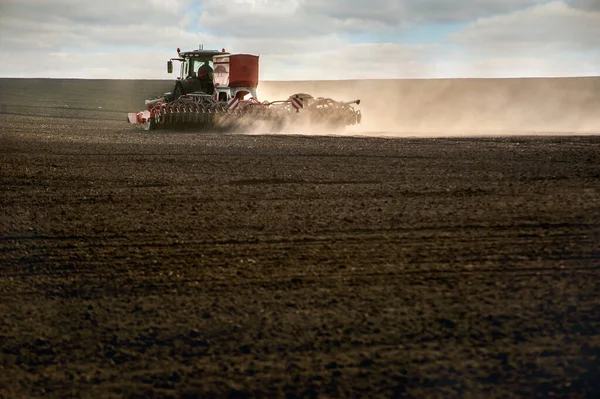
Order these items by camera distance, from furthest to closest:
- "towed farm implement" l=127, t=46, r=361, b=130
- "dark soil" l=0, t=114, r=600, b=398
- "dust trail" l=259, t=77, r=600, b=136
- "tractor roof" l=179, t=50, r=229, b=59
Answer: "dust trail" l=259, t=77, r=600, b=136 < "tractor roof" l=179, t=50, r=229, b=59 < "towed farm implement" l=127, t=46, r=361, b=130 < "dark soil" l=0, t=114, r=600, b=398

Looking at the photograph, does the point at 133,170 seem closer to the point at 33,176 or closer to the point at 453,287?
the point at 33,176

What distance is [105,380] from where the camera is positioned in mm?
3945

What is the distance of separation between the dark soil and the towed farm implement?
12.6 meters

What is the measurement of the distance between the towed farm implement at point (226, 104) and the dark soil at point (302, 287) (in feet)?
41.4

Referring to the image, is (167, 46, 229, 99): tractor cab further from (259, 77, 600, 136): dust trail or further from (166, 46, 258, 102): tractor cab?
(259, 77, 600, 136): dust trail

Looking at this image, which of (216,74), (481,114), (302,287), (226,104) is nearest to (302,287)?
(302,287)

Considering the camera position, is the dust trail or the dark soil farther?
the dust trail

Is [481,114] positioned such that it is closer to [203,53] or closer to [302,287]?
[203,53]

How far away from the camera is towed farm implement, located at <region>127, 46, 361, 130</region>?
23359mm

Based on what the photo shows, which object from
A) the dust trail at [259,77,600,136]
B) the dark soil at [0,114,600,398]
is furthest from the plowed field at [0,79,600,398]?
the dust trail at [259,77,600,136]

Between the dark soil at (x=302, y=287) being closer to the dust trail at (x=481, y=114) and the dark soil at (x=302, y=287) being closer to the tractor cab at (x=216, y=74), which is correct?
the tractor cab at (x=216, y=74)

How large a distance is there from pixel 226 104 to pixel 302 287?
19629mm

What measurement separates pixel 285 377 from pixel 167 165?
928 cm

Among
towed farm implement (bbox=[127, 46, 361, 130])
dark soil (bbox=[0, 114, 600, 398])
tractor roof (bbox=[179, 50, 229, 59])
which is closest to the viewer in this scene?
dark soil (bbox=[0, 114, 600, 398])
